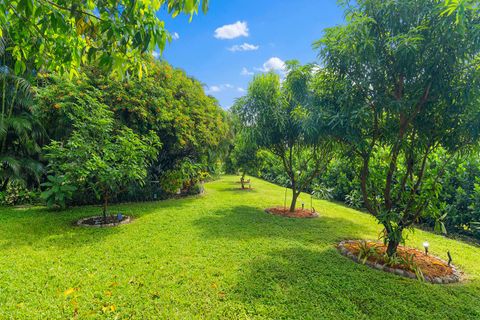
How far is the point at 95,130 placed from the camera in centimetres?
562

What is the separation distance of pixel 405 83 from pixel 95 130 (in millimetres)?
6377

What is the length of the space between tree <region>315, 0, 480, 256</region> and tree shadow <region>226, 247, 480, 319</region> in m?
0.79

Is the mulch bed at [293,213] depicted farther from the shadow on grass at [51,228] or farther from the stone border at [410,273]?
the shadow on grass at [51,228]

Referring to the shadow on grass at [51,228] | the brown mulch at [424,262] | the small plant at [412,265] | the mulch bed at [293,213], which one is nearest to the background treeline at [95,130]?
the shadow on grass at [51,228]

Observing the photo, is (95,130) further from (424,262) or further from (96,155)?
(424,262)

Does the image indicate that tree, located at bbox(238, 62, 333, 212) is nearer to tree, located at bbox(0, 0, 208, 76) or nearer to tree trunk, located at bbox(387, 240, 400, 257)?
tree trunk, located at bbox(387, 240, 400, 257)

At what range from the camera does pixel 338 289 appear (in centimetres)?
301

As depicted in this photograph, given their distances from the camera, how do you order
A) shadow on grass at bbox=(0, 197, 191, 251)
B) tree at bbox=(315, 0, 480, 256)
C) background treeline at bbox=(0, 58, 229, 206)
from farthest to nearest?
background treeline at bbox=(0, 58, 229, 206) → shadow on grass at bbox=(0, 197, 191, 251) → tree at bbox=(315, 0, 480, 256)

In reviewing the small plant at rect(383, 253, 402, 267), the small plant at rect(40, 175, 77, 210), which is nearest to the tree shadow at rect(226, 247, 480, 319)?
the small plant at rect(383, 253, 402, 267)

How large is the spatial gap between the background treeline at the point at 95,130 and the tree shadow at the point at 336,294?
3733 millimetres

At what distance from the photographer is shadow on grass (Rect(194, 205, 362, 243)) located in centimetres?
503

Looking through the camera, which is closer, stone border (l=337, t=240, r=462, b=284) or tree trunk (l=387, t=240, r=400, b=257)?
stone border (l=337, t=240, r=462, b=284)

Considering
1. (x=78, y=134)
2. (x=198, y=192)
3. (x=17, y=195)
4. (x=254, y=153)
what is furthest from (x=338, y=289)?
(x=254, y=153)

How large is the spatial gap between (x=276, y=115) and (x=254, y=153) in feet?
20.6
